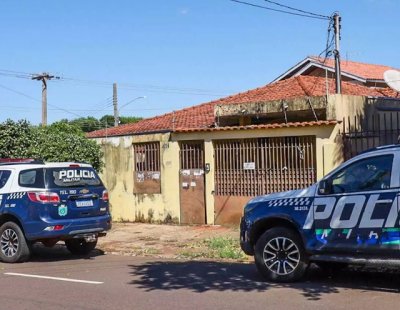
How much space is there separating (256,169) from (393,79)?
485 centimetres

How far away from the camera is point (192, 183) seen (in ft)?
51.9

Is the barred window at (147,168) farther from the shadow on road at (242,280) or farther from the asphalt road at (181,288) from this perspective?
the shadow on road at (242,280)

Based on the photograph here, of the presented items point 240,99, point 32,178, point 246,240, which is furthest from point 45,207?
point 240,99

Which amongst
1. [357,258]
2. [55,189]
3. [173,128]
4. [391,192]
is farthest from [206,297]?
[173,128]

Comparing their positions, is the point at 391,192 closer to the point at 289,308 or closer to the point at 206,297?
the point at 289,308

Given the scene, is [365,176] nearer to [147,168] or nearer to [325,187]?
[325,187]

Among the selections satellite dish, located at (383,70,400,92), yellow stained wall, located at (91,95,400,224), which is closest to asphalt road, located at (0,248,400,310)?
yellow stained wall, located at (91,95,400,224)

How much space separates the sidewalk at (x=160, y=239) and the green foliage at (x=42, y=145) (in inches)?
97.7

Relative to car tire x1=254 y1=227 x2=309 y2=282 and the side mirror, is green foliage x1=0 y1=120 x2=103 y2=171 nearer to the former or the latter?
car tire x1=254 y1=227 x2=309 y2=282

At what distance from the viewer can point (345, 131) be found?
1359 centimetres

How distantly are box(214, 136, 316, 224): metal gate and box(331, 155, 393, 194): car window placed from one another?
20.2ft

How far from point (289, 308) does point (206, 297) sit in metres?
1.16

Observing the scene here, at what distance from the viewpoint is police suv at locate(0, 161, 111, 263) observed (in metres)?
10.4

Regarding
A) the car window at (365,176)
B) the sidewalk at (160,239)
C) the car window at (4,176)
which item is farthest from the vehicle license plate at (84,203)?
the car window at (365,176)
